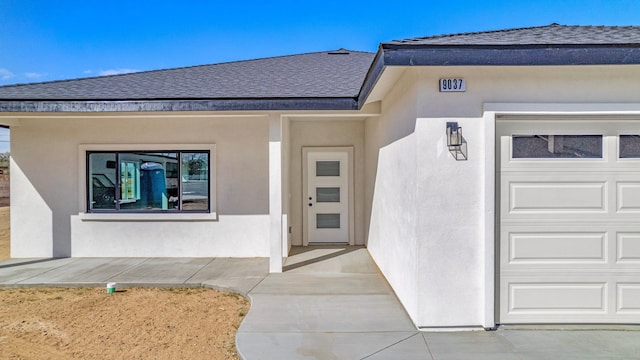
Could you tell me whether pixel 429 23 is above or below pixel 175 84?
above

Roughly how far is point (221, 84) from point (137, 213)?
3271 mm

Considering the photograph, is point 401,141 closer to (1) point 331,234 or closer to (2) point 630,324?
(2) point 630,324

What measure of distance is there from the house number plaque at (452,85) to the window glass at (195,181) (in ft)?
17.0

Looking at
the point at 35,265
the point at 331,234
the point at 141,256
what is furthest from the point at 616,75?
the point at 35,265

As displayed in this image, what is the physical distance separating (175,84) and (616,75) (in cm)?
680

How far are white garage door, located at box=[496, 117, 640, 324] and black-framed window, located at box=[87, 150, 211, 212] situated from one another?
18.7ft

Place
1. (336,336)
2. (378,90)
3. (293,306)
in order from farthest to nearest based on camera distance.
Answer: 1. (378,90)
2. (293,306)
3. (336,336)

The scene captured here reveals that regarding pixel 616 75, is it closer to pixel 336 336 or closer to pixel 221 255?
pixel 336 336

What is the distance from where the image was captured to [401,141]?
462cm

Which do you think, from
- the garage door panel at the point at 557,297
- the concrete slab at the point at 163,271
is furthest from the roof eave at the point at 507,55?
the concrete slab at the point at 163,271

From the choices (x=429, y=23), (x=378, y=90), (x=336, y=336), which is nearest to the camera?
(x=336, y=336)

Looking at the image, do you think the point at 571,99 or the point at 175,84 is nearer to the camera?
the point at 571,99

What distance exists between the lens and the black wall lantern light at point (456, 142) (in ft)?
12.2

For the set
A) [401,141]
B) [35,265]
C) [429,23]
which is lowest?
[35,265]
